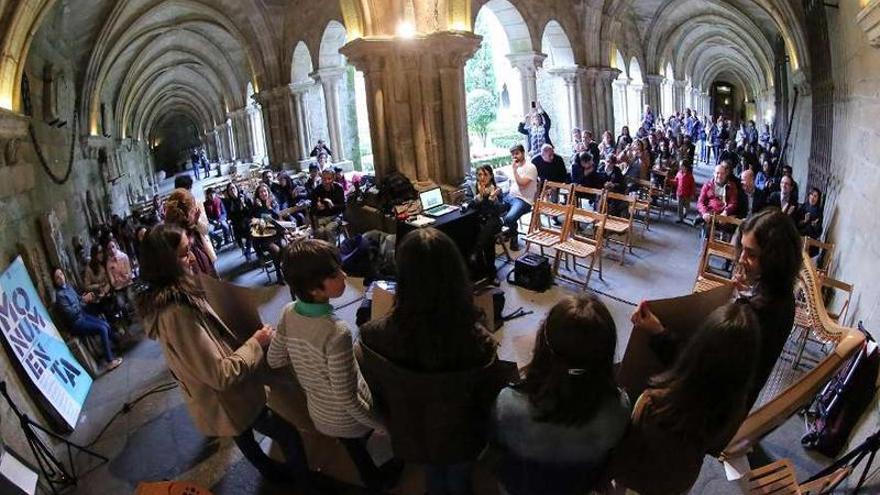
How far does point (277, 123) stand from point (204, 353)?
12.1 m

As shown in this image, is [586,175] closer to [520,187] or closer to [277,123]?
[520,187]

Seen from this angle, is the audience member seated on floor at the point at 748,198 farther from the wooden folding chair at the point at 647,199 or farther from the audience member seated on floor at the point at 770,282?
the audience member seated on floor at the point at 770,282

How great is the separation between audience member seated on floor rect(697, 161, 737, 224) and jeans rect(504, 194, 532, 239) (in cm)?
210

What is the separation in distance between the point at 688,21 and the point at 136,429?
20220mm

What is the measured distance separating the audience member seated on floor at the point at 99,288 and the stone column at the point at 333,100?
22.5ft

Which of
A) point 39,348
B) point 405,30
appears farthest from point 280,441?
point 405,30

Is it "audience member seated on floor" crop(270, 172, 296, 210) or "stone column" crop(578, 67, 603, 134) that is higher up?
"stone column" crop(578, 67, 603, 134)

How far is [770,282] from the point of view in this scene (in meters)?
2.01

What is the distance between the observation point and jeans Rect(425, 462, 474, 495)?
6.97ft

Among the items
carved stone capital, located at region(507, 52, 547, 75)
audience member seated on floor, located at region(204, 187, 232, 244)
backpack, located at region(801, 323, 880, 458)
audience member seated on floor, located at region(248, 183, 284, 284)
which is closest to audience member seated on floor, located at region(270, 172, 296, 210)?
audience member seated on floor, located at region(248, 183, 284, 284)

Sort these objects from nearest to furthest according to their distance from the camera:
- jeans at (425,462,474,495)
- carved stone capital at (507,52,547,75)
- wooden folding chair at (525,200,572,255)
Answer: jeans at (425,462,474,495), wooden folding chair at (525,200,572,255), carved stone capital at (507,52,547,75)

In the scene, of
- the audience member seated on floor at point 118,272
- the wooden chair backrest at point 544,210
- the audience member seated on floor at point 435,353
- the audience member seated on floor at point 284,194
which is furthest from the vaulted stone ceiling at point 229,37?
the audience member seated on floor at point 435,353

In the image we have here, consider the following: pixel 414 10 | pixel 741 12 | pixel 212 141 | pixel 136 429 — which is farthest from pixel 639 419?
pixel 212 141

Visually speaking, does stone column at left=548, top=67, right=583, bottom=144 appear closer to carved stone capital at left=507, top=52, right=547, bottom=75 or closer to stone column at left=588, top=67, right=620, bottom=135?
stone column at left=588, top=67, right=620, bottom=135
